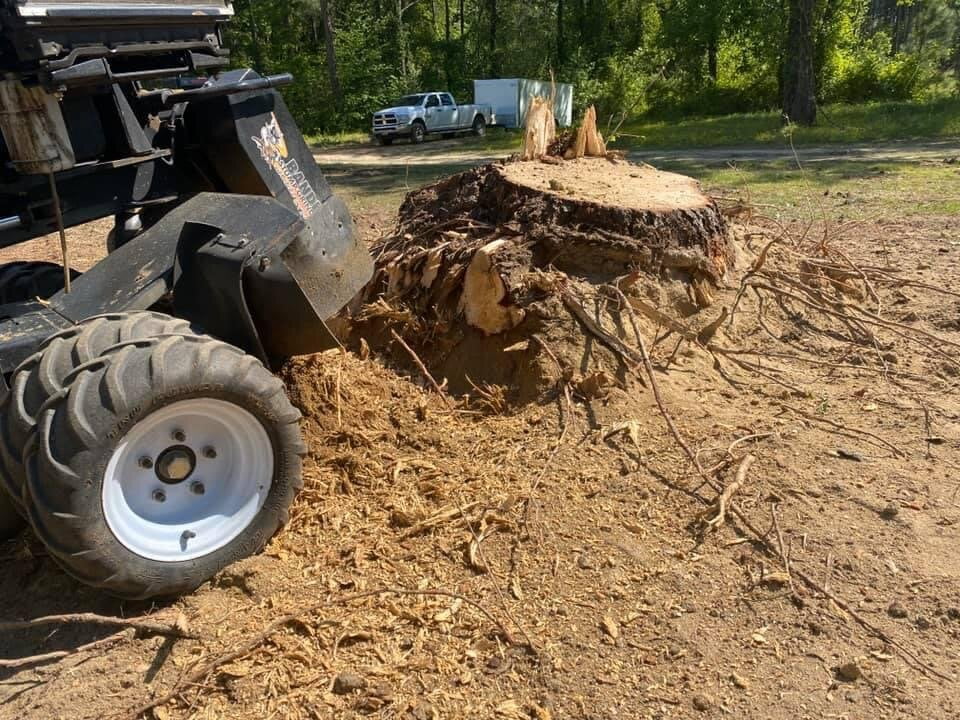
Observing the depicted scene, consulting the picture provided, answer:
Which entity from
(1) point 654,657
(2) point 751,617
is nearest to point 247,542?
(1) point 654,657

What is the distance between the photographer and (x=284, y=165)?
13.2 feet

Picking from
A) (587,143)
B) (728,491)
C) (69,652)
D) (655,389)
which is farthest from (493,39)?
(69,652)

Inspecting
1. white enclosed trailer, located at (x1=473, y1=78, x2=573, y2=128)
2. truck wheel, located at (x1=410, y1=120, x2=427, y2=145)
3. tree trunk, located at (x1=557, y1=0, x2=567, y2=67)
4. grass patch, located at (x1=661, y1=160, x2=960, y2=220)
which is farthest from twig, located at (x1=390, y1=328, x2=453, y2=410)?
tree trunk, located at (x1=557, y1=0, x2=567, y2=67)

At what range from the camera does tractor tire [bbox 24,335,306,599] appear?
2.80 m

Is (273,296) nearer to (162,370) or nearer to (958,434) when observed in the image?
(162,370)

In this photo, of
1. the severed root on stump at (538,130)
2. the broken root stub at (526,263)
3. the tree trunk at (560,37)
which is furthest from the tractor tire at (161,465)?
the tree trunk at (560,37)

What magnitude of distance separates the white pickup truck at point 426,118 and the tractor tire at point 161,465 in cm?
2278

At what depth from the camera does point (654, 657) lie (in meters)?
2.84

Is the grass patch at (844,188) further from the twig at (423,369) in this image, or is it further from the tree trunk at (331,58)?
the tree trunk at (331,58)

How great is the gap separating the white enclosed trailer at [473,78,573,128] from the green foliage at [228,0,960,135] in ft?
4.95

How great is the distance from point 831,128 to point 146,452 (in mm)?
19472

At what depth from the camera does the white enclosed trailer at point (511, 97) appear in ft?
92.3

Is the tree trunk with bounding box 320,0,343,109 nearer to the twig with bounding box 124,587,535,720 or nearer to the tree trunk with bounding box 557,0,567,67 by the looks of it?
the tree trunk with bounding box 557,0,567,67

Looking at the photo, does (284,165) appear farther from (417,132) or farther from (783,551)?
(417,132)
